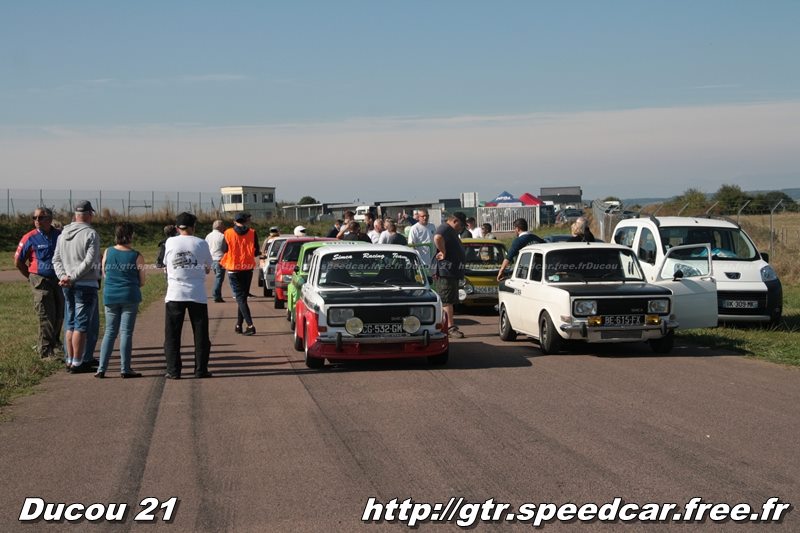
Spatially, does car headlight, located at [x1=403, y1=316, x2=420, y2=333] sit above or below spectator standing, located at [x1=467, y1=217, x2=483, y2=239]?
below

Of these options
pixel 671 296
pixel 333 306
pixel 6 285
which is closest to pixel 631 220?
pixel 671 296

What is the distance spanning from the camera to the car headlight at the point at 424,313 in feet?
40.9

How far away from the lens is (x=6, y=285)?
3145 centimetres

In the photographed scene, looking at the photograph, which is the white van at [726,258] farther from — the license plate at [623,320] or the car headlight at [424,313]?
the car headlight at [424,313]

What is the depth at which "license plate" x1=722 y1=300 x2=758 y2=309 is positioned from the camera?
637 inches

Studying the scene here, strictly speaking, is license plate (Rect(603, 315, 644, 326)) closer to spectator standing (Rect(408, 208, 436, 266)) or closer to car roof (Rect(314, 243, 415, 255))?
car roof (Rect(314, 243, 415, 255))

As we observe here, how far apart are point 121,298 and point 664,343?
7103 millimetres

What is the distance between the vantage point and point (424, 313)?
41.1 ft

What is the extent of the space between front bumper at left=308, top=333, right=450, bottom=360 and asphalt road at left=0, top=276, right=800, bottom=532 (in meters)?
0.23

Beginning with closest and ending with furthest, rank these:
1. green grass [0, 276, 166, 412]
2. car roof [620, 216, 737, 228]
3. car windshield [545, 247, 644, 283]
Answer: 1. green grass [0, 276, 166, 412]
2. car windshield [545, 247, 644, 283]
3. car roof [620, 216, 737, 228]

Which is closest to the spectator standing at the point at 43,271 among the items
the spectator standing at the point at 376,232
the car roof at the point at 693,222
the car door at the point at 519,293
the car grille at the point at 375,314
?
the car grille at the point at 375,314

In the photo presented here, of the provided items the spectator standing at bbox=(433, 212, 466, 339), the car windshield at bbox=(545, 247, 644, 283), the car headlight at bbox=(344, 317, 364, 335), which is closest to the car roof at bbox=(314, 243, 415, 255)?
the spectator standing at bbox=(433, 212, 466, 339)

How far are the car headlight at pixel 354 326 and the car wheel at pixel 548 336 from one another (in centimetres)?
280

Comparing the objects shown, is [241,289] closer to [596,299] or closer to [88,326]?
[88,326]
